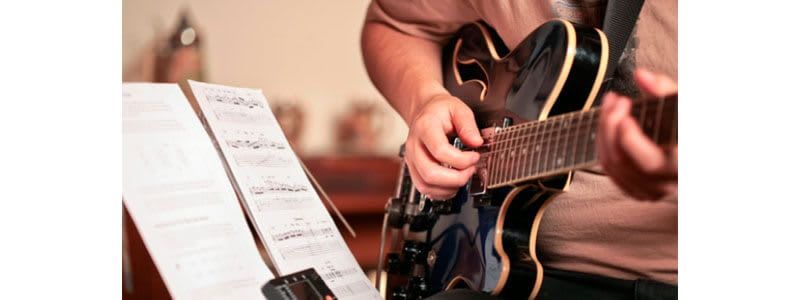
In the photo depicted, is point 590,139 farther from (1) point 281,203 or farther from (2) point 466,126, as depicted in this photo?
(1) point 281,203

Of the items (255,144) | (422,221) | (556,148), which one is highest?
(556,148)

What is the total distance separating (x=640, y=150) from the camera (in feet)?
1.41

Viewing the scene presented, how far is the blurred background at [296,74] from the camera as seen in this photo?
0.82 metres

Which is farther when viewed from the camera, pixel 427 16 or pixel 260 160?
pixel 427 16

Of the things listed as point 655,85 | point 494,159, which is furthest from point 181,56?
point 655,85

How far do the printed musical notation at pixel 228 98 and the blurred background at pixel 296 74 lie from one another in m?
0.06

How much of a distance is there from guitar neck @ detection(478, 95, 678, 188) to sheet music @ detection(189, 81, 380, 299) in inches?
8.5

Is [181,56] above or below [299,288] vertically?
above

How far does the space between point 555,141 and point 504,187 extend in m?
0.15

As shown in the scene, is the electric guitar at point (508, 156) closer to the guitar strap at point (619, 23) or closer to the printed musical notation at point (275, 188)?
the guitar strap at point (619, 23)

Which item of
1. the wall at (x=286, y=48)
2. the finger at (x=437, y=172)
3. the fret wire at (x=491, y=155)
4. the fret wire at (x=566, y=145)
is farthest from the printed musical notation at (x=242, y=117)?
the fret wire at (x=566, y=145)
